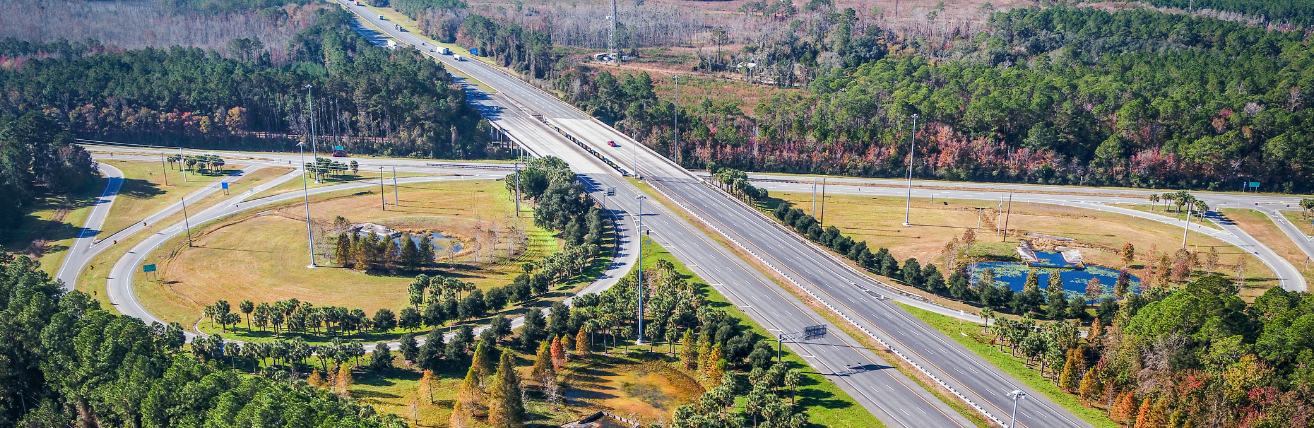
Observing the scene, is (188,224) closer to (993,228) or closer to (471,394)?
(471,394)

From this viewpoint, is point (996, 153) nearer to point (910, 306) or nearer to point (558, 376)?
point (910, 306)

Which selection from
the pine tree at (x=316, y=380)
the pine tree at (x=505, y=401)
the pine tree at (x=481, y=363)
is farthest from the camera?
the pine tree at (x=316, y=380)

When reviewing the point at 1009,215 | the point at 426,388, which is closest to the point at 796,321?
the point at 426,388

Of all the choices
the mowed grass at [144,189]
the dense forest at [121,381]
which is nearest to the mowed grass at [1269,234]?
the dense forest at [121,381]

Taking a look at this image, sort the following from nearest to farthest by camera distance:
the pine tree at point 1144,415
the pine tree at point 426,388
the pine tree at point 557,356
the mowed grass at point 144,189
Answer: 1. the pine tree at point 1144,415
2. the pine tree at point 426,388
3. the pine tree at point 557,356
4. the mowed grass at point 144,189

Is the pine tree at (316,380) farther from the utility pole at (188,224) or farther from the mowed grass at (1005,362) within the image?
the mowed grass at (1005,362)

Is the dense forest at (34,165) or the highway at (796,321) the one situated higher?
the dense forest at (34,165)

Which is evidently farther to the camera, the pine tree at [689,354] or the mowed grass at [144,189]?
the mowed grass at [144,189]

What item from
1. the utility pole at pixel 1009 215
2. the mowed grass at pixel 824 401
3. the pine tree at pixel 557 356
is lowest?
the mowed grass at pixel 824 401
